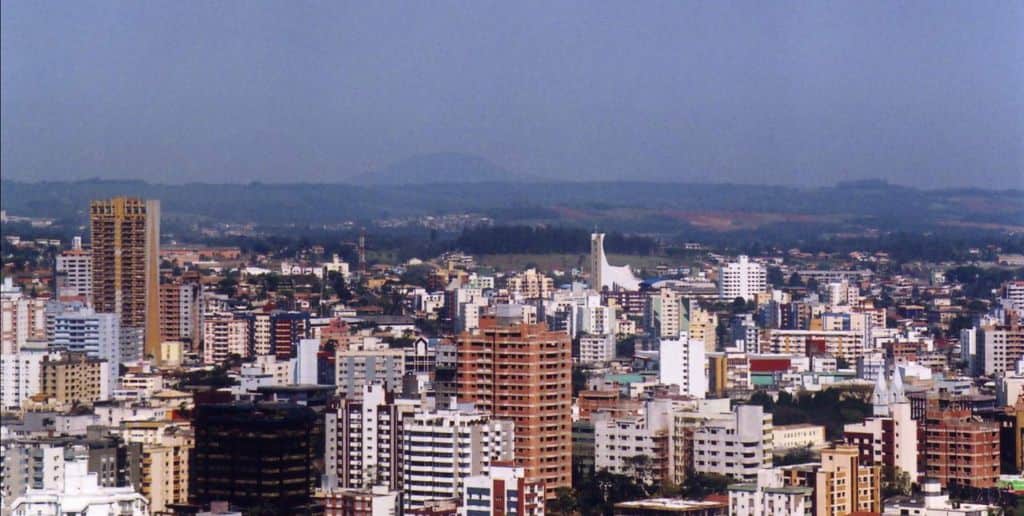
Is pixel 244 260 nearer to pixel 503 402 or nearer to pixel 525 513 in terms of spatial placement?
pixel 503 402

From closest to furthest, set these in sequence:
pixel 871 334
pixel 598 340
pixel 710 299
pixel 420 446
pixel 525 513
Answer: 1. pixel 525 513
2. pixel 420 446
3. pixel 598 340
4. pixel 871 334
5. pixel 710 299

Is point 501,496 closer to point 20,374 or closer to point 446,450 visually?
point 446,450

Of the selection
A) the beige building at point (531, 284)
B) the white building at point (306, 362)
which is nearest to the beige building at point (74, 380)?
the white building at point (306, 362)

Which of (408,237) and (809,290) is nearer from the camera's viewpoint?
(408,237)

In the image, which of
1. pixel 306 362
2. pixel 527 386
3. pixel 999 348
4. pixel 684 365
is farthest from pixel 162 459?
pixel 999 348

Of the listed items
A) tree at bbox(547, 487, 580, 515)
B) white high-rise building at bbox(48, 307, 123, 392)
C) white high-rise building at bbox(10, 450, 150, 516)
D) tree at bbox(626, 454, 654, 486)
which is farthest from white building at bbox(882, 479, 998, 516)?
white high-rise building at bbox(48, 307, 123, 392)

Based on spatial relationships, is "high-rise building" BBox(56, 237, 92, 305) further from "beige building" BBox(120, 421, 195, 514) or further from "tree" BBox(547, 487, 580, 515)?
"tree" BBox(547, 487, 580, 515)

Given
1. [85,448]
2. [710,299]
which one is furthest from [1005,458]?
[710,299]
